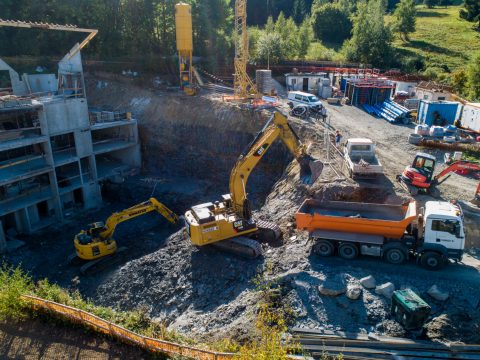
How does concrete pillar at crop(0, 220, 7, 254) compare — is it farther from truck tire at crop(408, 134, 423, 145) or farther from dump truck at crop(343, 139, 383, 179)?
truck tire at crop(408, 134, 423, 145)

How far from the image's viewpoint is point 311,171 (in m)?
20.1

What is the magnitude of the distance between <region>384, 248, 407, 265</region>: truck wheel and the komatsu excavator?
16.3 feet

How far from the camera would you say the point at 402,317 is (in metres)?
11.4

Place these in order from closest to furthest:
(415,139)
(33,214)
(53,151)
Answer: (33,214) < (415,139) < (53,151)

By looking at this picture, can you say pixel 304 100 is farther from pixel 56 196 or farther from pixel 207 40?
pixel 56 196

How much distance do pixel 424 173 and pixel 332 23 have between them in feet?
180

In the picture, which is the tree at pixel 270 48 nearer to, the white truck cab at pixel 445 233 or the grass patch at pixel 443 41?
the grass patch at pixel 443 41

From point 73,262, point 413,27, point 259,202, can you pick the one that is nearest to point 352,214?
point 259,202

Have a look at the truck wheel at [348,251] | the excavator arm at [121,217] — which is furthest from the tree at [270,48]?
the truck wheel at [348,251]

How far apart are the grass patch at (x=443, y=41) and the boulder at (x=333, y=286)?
46.1 meters

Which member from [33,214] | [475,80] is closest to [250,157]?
[33,214]

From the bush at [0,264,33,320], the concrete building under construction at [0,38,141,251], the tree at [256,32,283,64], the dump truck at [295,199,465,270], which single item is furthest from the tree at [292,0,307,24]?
the bush at [0,264,33,320]

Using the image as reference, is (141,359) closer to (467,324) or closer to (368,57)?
(467,324)

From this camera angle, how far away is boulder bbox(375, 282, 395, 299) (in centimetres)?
1254
